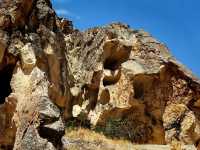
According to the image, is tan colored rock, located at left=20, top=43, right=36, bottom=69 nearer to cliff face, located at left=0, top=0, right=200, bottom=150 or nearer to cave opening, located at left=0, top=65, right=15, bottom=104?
cave opening, located at left=0, top=65, right=15, bottom=104

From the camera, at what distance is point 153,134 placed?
31.3 m

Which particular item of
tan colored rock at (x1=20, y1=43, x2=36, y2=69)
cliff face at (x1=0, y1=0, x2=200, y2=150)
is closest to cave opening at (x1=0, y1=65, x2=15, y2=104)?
tan colored rock at (x1=20, y1=43, x2=36, y2=69)

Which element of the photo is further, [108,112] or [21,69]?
[108,112]

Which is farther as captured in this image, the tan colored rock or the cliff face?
the cliff face

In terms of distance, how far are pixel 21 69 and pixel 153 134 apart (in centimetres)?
1460

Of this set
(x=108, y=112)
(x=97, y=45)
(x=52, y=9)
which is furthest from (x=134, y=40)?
(x=52, y=9)

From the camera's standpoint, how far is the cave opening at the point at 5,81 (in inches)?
711

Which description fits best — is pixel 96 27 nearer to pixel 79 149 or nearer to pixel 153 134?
pixel 153 134

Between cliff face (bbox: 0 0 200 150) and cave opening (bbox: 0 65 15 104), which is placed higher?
cliff face (bbox: 0 0 200 150)

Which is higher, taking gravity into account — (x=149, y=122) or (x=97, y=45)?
(x=97, y=45)

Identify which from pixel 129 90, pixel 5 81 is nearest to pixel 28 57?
pixel 5 81

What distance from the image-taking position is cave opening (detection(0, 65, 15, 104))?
18067mm

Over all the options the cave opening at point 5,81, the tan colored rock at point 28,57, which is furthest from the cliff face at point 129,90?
the cave opening at point 5,81

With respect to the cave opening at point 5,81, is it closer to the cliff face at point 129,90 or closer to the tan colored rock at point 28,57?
the tan colored rock at point 28,57
